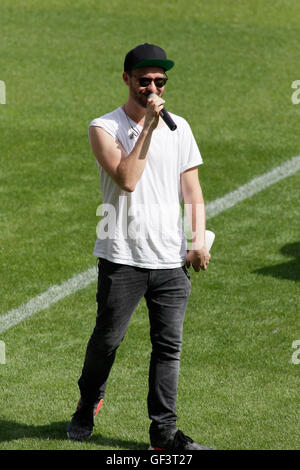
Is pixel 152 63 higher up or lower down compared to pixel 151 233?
higher up

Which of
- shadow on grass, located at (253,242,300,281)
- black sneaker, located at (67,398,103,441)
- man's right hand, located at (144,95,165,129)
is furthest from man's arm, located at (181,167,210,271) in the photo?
shadow on grass, located at (253,242,300,281)

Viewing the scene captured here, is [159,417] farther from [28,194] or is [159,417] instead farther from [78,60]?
[78,60]

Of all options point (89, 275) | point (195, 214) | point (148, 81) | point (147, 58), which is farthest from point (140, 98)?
point (89, 275)

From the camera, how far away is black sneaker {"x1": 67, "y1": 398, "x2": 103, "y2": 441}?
5461 millimetres

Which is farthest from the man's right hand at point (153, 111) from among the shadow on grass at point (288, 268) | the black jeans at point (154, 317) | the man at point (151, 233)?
the shadow on grass at point (288, 268)

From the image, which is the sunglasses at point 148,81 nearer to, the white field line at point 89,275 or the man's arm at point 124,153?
the man's arm at point 124,153

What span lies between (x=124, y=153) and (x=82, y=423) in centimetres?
168

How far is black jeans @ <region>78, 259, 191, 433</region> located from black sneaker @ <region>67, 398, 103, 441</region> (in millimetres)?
351

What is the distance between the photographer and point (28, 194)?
1080 cm

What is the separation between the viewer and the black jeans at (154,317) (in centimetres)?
513

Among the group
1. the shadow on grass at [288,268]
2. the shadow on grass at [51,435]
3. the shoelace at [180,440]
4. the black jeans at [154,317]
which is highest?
the black jeans at [154,317]

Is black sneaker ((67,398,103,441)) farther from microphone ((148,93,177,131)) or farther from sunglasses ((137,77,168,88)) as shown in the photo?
sunglasses ((137,77,168,88))

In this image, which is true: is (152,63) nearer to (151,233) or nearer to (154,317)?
(151,233)

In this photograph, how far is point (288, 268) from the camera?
29.0 feet
